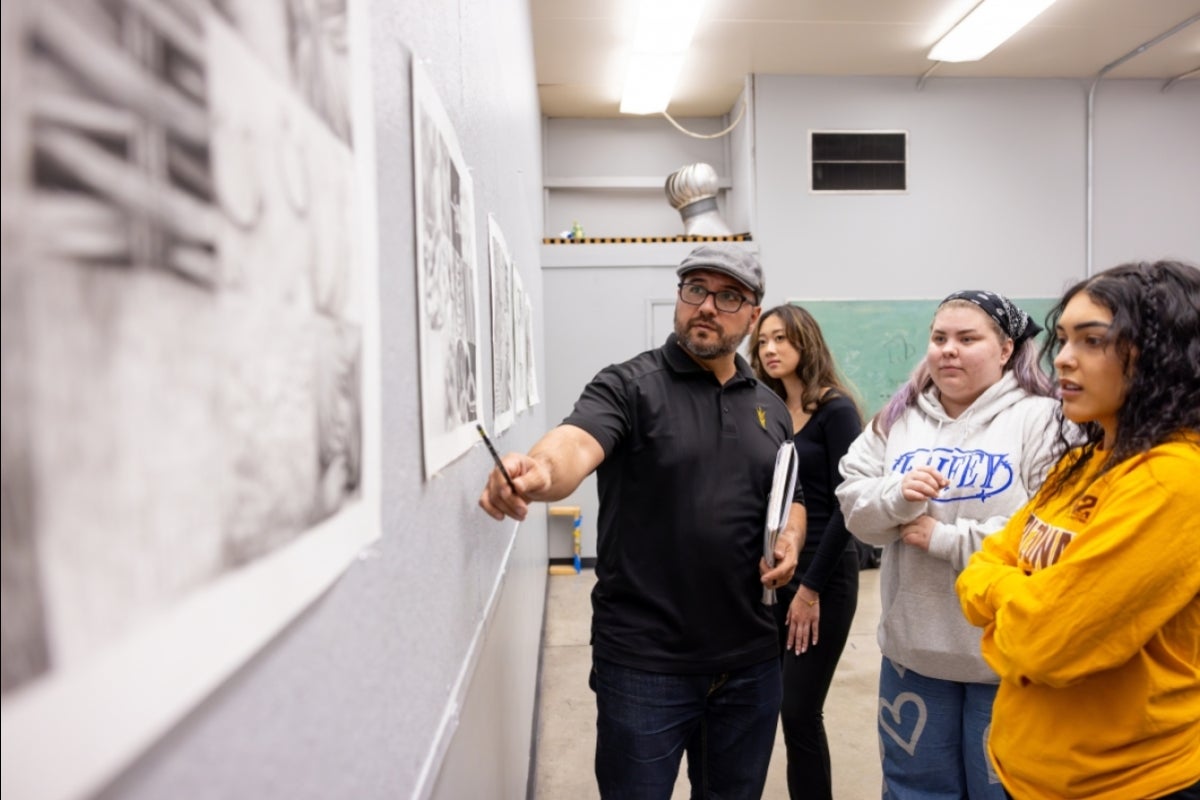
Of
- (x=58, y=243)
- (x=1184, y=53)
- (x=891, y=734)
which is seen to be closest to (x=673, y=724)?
(x=891, y=734)

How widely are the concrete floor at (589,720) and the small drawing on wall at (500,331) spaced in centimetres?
163

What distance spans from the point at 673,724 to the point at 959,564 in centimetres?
67

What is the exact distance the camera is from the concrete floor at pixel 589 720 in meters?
2.47

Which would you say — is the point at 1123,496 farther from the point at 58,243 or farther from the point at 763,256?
the point at 763,256

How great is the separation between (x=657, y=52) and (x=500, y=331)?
3.67 meters

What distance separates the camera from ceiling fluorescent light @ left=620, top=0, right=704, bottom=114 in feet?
12.8

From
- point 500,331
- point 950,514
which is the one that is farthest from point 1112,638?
point 500,331

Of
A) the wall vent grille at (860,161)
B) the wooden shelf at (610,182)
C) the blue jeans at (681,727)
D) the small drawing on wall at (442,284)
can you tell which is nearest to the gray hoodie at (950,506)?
the blue jeans at (681,727)

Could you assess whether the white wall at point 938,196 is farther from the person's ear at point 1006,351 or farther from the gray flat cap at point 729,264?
the gray flat cap at point 729,264

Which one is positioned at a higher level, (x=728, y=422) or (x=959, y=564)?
(x=728, y=422)

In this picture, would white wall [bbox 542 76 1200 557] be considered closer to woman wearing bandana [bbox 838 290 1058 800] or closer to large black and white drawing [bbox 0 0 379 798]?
woman wearing bandana [bbox 838 290 1058 800]

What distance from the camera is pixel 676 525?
1431 millimetres

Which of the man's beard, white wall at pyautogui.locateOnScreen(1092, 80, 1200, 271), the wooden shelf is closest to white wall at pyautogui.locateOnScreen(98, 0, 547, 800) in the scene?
the man's beard

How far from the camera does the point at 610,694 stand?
4.79ft
